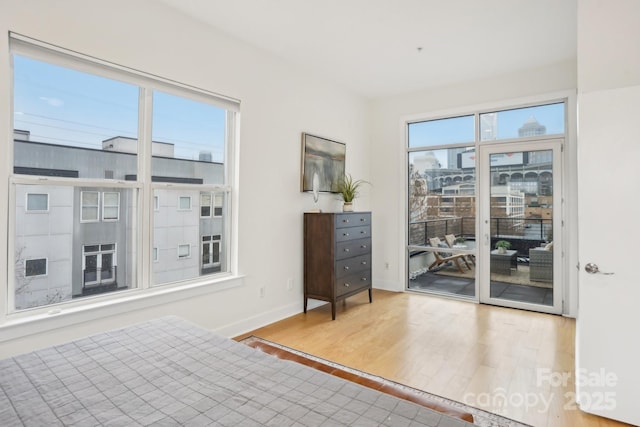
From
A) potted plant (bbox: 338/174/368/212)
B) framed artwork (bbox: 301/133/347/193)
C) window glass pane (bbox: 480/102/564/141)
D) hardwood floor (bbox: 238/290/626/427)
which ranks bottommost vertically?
hardwood floor (bbox: 238/290/626/427)

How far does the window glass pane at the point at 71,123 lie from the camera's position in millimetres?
2195

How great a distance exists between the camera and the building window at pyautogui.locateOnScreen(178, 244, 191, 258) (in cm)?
304

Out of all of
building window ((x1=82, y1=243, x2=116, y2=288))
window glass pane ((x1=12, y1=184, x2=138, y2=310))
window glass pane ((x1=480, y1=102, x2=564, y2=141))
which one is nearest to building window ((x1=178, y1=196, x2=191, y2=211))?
window glass pane ((x1=12, y1=184, x2=138, y2=310))

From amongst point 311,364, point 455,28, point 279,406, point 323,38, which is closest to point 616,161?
point 455,28

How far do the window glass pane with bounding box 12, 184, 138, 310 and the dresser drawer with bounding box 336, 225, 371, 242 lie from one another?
2.05 meters

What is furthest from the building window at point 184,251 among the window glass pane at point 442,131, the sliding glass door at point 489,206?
the window glass pane at point 442,131

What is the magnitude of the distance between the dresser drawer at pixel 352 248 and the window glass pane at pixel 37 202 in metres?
2.58

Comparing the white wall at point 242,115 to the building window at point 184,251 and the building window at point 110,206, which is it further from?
the building window at point 110,206

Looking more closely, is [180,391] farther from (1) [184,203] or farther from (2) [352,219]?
(2) [352,219]

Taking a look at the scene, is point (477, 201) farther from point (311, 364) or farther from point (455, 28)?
point (311, 364)

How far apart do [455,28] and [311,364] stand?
311 cm

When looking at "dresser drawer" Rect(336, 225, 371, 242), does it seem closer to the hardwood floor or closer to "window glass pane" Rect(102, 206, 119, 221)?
the hardwood floor

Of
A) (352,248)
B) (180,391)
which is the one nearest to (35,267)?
(180,391)

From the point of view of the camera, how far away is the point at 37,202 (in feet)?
7.38
